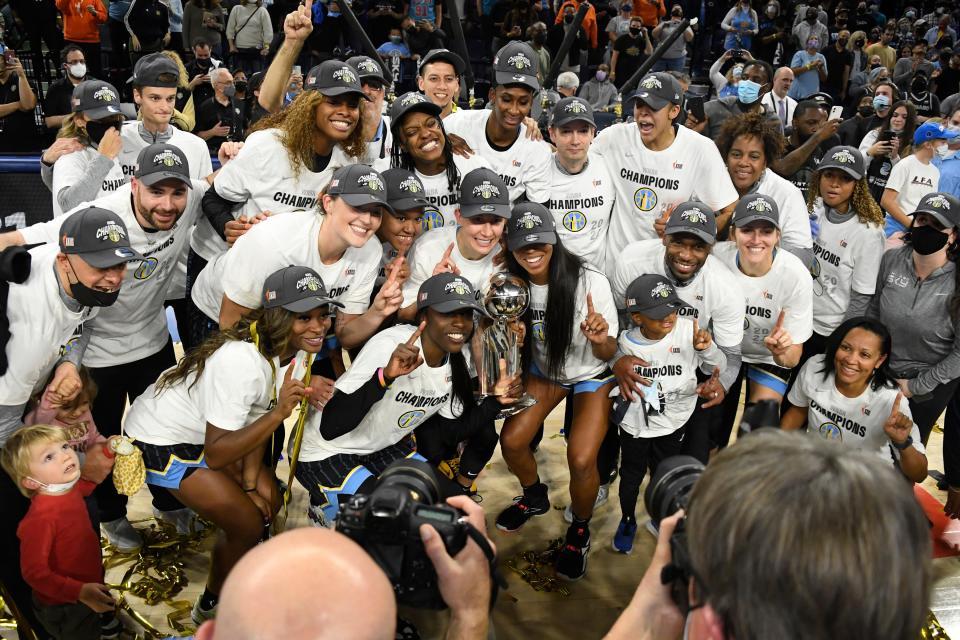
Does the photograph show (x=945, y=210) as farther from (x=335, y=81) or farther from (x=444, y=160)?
(x=335, y=81)

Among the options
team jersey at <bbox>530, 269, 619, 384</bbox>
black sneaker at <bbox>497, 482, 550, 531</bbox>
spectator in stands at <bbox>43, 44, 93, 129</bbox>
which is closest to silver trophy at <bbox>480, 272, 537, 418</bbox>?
team jersey at <bbox>530, 269, 619, 384</bbox>

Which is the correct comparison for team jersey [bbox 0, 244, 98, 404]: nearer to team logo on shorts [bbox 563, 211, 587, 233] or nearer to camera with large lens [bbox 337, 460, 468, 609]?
camera with large lens [bbox 337, 460, 468, 609]

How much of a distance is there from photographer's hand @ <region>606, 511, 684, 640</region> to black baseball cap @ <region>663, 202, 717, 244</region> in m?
2.36

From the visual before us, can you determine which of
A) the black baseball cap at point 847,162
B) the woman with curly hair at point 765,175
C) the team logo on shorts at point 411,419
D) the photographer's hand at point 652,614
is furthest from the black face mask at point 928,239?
the photographer's hand at point 652,614

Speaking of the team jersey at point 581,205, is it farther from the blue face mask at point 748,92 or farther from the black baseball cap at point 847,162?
the blue face mask at point 748,92

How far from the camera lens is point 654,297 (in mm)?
3625

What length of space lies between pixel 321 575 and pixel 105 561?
120 inches

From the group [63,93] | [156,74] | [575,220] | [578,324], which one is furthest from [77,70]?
[578,324]

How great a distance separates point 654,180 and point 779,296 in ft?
2.71

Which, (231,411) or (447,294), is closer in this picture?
(231,411)

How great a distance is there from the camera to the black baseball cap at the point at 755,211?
3820 millimetres

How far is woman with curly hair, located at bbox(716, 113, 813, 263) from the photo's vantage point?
4316mm

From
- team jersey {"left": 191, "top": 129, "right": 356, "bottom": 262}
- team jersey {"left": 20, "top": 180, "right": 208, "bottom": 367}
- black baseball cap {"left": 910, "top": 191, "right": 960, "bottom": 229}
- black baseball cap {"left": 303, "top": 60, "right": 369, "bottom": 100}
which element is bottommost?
team jersey {"left": 20, "top": 180, "right": 208, "bottom": 367}

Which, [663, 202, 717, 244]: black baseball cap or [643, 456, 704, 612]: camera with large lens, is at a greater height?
[663, 202, 717, 244]: black baseball cap
